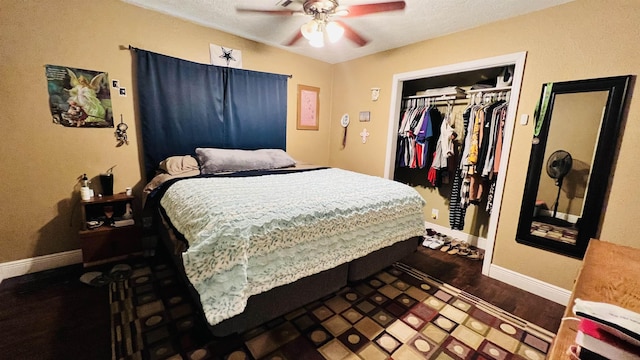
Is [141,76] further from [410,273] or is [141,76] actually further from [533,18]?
[533,18]

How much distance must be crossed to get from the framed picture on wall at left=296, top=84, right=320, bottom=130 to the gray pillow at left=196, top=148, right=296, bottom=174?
954 millimetres

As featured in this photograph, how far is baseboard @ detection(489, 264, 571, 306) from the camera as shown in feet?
6.81

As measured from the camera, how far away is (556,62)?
6.70 feet

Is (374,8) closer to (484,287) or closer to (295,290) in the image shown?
(295,290)

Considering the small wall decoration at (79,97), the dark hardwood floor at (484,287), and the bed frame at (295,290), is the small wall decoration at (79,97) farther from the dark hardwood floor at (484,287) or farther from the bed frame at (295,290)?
the dark hardwood floor at (484,287)

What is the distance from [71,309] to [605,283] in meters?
2.93

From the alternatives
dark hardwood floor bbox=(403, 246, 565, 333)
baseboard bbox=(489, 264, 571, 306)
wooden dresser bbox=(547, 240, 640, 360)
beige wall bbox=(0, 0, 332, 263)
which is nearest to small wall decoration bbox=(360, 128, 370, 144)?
dark hardwood floor bbox=(403, 246, 565, 333)

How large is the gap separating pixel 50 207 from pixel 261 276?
223cm

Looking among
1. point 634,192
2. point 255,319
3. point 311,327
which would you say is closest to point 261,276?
point 255,319

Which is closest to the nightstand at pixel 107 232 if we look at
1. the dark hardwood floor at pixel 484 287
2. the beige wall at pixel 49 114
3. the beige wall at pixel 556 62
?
the beige wall at pixel 49 114

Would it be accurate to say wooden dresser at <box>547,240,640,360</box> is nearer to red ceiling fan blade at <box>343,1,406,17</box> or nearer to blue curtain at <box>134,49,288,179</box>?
red ceiling fan blade at <box>343,1,406,17</box>

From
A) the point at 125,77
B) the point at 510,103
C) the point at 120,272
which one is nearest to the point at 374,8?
the point at 510,103

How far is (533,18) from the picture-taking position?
215 centimetres

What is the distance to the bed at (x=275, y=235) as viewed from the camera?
4.09 feet
